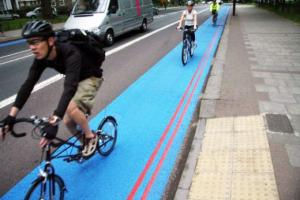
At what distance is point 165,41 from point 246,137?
11061 mm

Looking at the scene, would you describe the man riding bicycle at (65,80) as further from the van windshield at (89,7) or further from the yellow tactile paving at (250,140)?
the van windshield at (89,7)

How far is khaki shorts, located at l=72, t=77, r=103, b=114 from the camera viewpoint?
11.8 feet

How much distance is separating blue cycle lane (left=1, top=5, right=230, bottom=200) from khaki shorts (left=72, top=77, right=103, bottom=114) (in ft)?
3.46

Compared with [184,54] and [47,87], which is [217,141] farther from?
[184,54]

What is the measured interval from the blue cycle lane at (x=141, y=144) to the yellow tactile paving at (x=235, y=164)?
0.50 m

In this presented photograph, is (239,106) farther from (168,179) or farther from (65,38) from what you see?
(65,38)

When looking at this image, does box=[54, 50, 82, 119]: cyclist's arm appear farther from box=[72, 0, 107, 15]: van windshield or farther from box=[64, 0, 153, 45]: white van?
box=[72, 0, 107, 15]: van windshield

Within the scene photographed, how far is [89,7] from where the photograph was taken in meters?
13.9

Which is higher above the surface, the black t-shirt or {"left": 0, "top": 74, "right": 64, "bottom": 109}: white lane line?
the black t-shirt

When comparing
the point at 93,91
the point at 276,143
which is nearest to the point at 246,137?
the point at 276,143

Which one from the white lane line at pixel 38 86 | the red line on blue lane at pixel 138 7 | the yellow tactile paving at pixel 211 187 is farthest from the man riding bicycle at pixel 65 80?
the red line on blue lane at pixel 138 7

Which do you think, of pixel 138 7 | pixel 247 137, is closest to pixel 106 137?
pixel 247 137

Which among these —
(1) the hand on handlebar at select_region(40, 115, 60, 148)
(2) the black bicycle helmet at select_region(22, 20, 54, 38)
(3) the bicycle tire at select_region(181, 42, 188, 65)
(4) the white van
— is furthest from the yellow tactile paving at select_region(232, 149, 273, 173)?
(4) the white van

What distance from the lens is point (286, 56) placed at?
1058 cm
